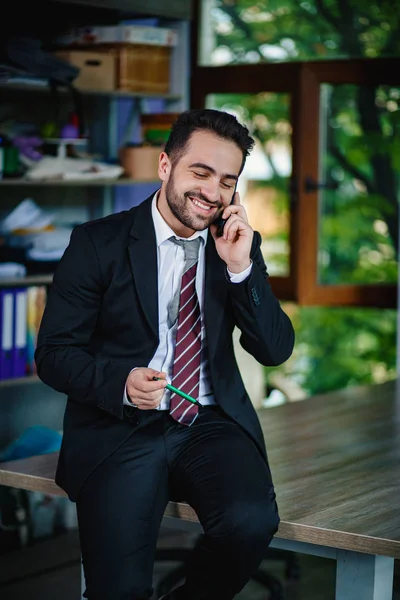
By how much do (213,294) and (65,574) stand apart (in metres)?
1.34

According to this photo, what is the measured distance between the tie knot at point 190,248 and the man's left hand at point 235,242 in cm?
10

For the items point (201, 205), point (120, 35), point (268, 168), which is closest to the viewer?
point (201, 205)

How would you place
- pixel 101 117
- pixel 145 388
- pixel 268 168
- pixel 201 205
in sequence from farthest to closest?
pixel 268 168, pixel 101 117, pixel 201 205, pixel 145 388

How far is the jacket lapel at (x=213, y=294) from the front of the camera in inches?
92.9

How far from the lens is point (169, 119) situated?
4457 mm

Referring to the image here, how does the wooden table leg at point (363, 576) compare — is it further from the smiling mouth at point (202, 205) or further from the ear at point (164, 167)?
the ear at point (164, 167)

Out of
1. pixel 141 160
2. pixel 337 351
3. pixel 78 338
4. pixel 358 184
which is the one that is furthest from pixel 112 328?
pixel 337 351

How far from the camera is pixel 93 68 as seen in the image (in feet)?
14.1

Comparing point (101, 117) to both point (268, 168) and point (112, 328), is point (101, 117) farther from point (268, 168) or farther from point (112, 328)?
point (112, 328)

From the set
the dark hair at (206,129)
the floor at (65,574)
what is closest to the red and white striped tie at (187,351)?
the dark hair at (206,129)

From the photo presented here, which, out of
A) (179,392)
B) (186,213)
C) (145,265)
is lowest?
(179,392)

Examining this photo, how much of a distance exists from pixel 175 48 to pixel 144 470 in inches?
106

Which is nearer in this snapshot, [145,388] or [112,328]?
[145,388]

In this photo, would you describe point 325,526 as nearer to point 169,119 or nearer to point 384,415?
point 384,415
